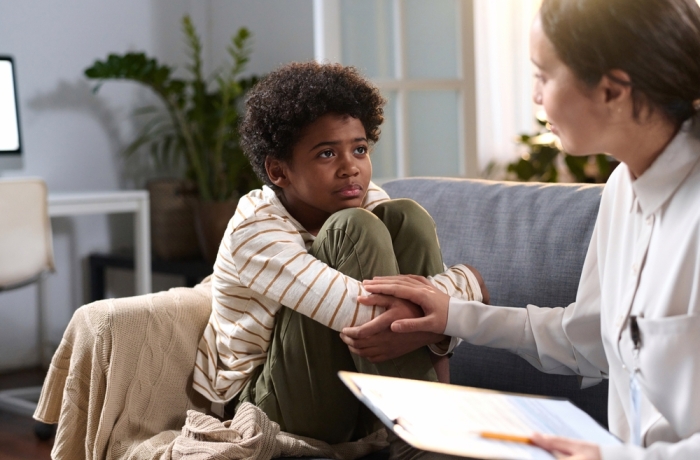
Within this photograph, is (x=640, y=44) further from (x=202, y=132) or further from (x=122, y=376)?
(x=202, y=132)

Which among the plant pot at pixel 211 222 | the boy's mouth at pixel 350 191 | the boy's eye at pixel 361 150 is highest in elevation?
the boy's eye at pixel 361 150

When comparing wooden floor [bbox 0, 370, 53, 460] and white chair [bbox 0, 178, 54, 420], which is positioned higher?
white chair [bbox 0, 178, 54, 420]

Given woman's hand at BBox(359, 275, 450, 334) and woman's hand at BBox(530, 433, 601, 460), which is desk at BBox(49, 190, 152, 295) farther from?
woman's hand at BBox(530, 433, 601, 460)

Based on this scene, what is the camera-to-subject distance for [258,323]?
50.6 inches

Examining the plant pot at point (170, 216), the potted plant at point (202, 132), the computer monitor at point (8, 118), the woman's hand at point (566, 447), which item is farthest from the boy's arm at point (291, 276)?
the plant pot at point (170, 216)

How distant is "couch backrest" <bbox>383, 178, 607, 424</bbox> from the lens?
53.7 inches

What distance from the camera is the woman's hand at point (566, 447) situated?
30.1 inches

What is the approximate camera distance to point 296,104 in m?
1.32

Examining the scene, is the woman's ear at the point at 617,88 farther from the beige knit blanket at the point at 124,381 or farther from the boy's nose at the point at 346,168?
the beige knit blanket at the point at 124,381

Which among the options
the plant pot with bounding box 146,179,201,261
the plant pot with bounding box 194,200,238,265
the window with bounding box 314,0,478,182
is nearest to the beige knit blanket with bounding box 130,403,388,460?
the window with bounding box 314,0,478,182

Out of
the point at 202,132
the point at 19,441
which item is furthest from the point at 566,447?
the point at 202,132

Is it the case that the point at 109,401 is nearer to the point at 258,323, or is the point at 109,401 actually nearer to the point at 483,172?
the point at 258,323

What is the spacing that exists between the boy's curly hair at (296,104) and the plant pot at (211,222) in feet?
6.71

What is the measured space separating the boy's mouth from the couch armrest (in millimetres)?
363
